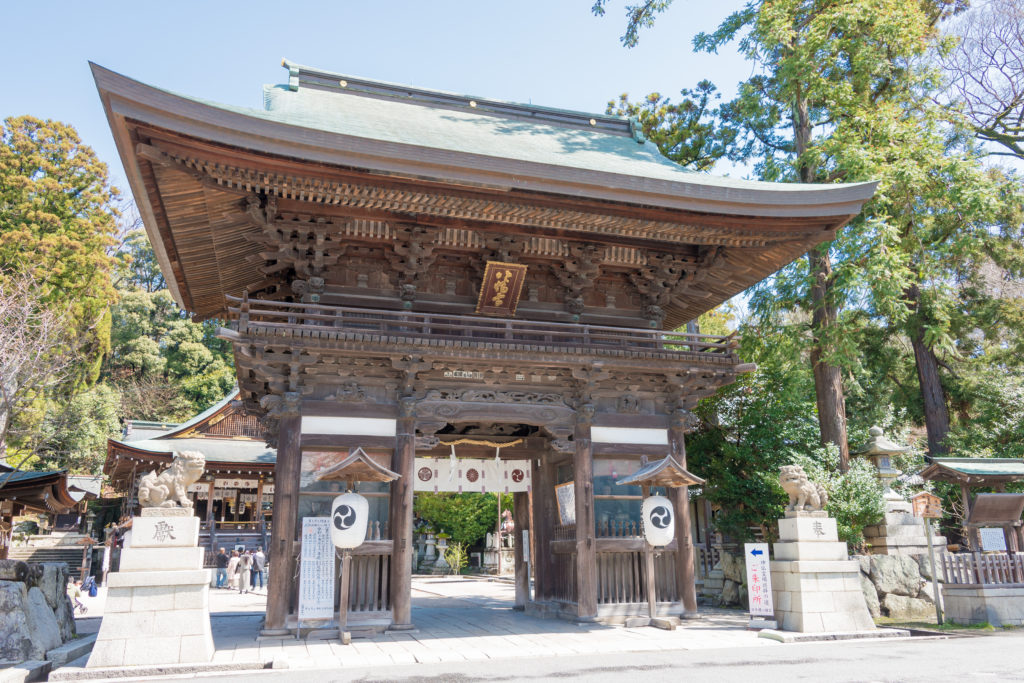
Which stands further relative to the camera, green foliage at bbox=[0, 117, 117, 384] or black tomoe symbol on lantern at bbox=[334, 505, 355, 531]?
green foliage at bbox=[0, 117, 117, 384]

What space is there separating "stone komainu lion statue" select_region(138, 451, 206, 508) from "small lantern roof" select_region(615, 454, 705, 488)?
20.7ft

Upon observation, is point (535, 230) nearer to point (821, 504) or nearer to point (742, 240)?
point (742, 240)

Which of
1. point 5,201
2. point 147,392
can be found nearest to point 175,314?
point 147,392

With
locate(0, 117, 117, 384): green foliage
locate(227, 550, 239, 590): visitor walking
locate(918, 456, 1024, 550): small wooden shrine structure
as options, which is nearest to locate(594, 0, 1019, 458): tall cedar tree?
locate(918, 456, 1024, 550): small wooden shrine structure

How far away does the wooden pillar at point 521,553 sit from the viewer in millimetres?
13516

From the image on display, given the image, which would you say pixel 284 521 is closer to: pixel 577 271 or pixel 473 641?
pixel 473 641

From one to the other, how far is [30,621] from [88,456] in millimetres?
27394

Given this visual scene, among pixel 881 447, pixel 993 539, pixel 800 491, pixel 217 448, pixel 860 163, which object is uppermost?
pixel 860 163

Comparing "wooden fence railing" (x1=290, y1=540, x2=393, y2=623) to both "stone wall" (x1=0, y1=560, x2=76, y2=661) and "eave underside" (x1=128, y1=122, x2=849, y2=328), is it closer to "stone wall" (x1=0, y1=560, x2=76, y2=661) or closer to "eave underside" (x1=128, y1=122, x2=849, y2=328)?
"stone wall" (x1=0, y1=560, x2=76, y2=661)

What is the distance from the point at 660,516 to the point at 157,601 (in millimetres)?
6997

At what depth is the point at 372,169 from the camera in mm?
9016

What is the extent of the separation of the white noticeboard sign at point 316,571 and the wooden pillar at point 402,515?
0.92 metres

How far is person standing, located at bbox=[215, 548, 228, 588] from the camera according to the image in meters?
25.2

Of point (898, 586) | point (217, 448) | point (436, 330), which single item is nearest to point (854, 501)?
point (898, 586)
